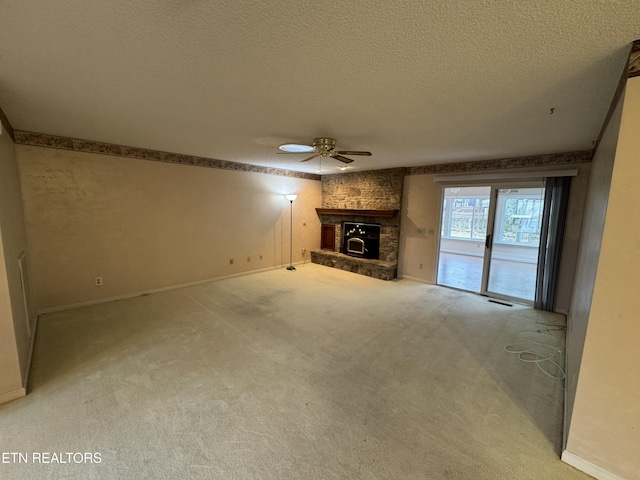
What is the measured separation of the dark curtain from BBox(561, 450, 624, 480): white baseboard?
3.17 m

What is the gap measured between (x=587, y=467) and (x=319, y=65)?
2.92 metres

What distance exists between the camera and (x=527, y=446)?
68.9 inches

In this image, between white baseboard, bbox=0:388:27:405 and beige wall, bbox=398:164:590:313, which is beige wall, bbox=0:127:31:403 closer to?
white baseboard, bbox=0:388:27:405

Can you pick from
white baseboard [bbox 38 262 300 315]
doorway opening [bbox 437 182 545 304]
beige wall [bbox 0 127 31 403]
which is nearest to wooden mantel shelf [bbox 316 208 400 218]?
doorway opening [bbox 437 182 545 304]

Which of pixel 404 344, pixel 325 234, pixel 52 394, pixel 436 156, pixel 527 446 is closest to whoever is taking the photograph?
pixel 527 446

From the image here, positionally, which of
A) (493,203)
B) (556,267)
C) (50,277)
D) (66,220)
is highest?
(493,203)

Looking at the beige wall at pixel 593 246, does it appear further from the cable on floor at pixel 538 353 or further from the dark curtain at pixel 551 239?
the dark curtain at pixel 551 239

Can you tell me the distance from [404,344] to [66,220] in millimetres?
4784

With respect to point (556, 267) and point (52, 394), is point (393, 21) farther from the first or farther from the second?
point (556, 267)

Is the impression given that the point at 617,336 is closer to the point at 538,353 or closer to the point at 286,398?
the point at 538,353

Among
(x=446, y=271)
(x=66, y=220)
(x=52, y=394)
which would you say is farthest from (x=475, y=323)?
(x=66, y=220)

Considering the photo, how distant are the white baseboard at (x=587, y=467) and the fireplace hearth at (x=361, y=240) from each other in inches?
183

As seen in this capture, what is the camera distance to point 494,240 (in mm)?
5055

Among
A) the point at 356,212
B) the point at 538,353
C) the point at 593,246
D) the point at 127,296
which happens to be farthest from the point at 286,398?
the point at 356,212
